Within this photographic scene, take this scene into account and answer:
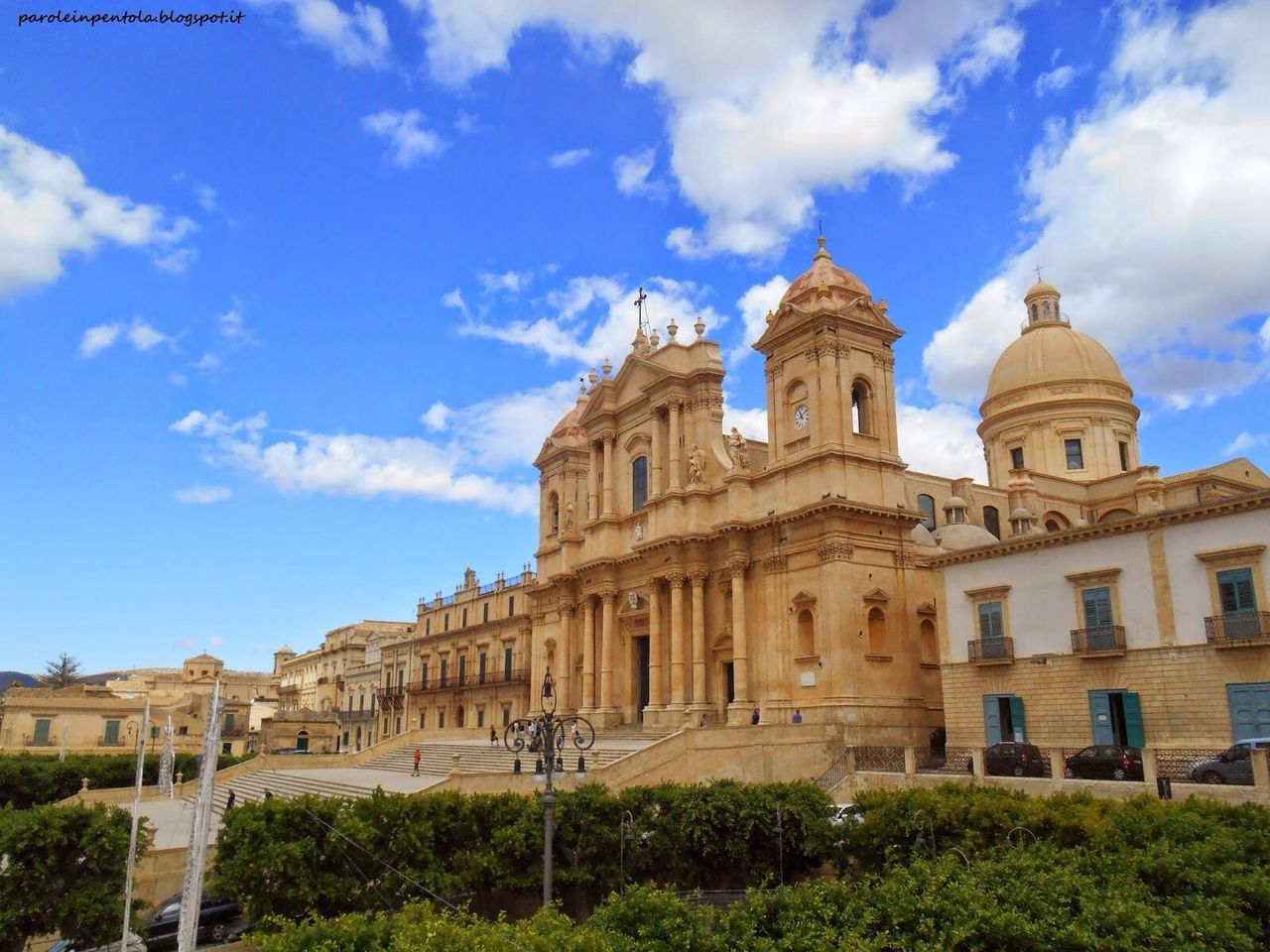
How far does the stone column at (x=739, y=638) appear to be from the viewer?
32.5 metres

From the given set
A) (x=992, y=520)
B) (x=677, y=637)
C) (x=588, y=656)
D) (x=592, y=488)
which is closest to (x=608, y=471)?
(x=592, y=488)

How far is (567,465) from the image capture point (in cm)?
4569

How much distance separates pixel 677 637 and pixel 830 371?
1054 centimetres

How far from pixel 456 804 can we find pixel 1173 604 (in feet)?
55.5

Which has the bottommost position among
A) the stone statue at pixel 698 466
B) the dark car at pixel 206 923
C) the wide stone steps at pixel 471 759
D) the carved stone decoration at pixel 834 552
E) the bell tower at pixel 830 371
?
the dark car at pixel 206 923

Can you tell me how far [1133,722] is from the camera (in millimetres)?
23672

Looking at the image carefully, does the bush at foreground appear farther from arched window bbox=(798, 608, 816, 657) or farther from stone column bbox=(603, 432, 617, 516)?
stone column bbox=(603, 432, 617, 516)

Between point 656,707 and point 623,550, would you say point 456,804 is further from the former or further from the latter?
point 623,550

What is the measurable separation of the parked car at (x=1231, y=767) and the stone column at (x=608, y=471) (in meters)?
23.8

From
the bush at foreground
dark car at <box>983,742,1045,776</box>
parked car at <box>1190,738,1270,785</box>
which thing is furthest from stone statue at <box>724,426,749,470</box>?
the bush at foreground

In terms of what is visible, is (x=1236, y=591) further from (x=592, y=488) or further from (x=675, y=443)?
(x=592, y=488)

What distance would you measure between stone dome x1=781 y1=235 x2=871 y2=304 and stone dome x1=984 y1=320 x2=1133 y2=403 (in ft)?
59.2

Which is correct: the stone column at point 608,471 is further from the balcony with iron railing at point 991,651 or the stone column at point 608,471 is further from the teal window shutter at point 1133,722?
the teal window shutter at point 1133,722

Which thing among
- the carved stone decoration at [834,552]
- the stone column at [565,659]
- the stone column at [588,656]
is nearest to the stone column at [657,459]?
the stone column at [588,656]
